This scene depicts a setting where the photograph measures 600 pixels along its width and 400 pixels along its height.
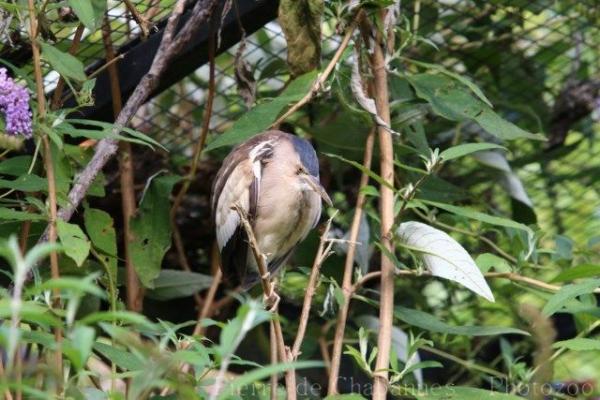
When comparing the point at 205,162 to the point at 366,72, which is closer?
the point at 366,72

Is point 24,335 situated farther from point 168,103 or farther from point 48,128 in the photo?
point 168,103

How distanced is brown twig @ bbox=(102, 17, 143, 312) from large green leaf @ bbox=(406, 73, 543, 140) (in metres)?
0.58

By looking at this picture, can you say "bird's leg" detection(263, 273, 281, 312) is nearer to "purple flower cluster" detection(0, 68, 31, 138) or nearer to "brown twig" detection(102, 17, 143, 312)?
"purple flower cluster" detection(0, 68, 31, 138)

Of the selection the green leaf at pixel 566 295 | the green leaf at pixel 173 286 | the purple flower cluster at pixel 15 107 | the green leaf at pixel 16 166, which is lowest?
the green leaf at pixel 566 295

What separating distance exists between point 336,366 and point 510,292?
114 centimetres

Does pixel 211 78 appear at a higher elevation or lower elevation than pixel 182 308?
higher

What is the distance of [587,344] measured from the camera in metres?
1.75

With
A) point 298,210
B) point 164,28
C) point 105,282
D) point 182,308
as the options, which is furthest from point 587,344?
point 182,308

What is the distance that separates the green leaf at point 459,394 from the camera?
1.75 m

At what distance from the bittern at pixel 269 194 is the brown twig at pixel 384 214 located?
146 millimetres

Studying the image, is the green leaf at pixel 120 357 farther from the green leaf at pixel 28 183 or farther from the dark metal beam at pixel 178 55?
the dark metal beam at pixel 178 55

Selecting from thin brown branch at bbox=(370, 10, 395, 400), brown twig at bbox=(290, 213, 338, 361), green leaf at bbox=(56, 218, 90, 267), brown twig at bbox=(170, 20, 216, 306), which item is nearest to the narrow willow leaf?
thin brown branch at bbox=(370, 10, 395, 400)

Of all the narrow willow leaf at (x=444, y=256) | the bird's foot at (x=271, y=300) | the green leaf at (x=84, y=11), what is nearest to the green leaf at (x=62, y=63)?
the green leaf at (x=84, y=11)

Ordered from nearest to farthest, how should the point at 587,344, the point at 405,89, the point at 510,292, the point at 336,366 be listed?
the point at 587,344
the point at 336,366
the point at 405,89
the point at 510,292
